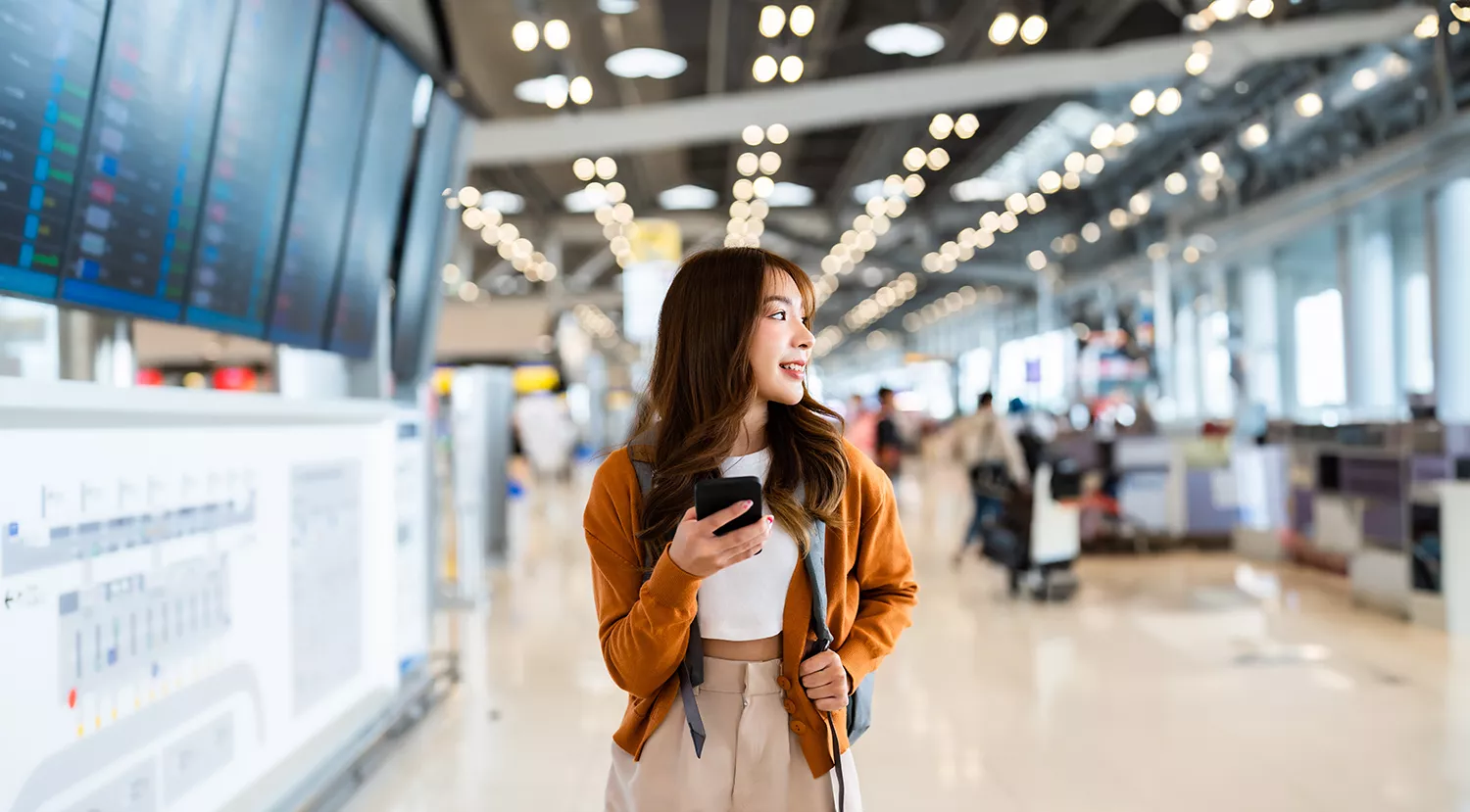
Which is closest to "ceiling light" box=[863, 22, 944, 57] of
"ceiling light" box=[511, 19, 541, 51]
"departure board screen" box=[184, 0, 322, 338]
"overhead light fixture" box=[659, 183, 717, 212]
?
"ceiling light" box=[511, 19, 541, 51]

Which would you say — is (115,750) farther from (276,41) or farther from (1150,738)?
(1150,738)

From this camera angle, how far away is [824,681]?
159cm

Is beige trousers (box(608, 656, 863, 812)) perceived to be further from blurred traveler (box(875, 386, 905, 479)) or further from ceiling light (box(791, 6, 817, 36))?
blurred traveler (box(875, 386, 905, 479))

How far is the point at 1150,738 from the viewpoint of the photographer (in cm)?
438

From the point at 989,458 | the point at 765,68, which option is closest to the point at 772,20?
the point at 765,68

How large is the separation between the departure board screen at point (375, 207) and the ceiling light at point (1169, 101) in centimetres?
745

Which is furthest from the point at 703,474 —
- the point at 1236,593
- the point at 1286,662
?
the point at 1236,593

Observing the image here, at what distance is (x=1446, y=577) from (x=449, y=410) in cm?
709

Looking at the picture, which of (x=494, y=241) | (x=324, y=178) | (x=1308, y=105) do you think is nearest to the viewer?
(x=324, y=178)

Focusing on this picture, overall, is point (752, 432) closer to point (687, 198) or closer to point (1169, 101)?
point (1169, 101)

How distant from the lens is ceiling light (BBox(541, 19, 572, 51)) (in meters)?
9.47

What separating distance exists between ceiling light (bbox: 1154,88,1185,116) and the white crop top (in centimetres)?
958

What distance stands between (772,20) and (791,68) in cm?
119

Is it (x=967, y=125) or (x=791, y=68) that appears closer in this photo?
(x=791, y=68)
